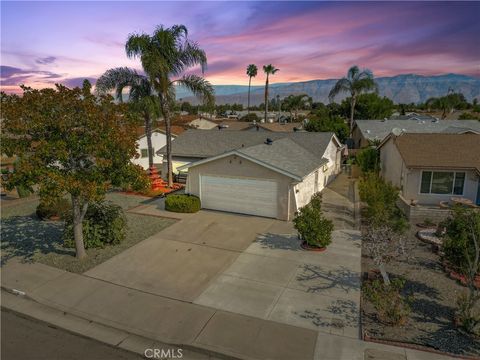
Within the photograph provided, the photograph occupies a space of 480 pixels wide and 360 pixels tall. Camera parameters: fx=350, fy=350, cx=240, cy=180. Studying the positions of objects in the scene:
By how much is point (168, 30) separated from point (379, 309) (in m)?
19.8

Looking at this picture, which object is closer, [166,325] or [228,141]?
[166,325]

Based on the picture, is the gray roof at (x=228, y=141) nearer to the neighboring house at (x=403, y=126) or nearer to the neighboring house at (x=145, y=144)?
the neighboring house at (x=145, y=144)

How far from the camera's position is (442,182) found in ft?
65.8

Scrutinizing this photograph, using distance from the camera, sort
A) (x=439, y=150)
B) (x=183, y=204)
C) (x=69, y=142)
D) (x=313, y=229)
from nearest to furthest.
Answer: (x=69, y=142) → (x=313, y=229) → (x=183, y=204) → (x=439, y=150)

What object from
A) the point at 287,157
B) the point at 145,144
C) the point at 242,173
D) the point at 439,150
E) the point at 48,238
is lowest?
the point at 48,238

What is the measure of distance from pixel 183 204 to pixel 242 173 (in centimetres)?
358

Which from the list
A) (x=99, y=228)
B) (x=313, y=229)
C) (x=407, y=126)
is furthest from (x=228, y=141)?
(x=407, y=126)

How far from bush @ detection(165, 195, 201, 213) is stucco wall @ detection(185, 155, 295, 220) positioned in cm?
83

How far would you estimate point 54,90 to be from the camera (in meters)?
11.5

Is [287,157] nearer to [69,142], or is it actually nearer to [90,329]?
[69,142]

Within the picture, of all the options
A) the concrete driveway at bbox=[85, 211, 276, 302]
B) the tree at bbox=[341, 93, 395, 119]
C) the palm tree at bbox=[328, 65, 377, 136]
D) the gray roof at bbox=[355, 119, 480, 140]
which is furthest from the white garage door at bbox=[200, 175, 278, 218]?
the tree at bbox=[341, 93, 395, 119]

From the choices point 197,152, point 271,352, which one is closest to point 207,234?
point 271,352

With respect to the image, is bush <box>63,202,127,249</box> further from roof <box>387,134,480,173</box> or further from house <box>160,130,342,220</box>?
roof <box>387,134,480,173</box>

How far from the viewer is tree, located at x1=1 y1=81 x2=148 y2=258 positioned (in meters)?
11.0
